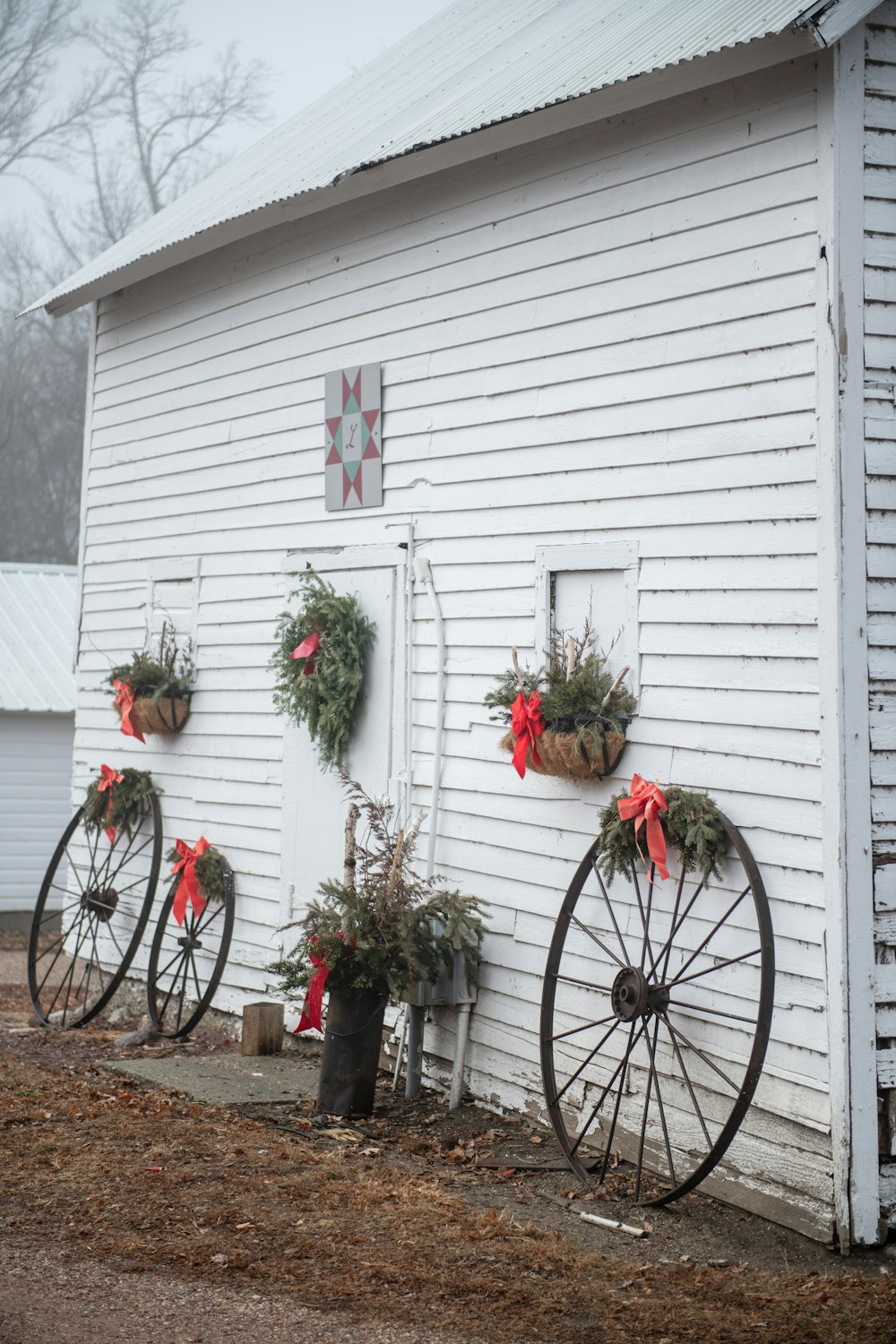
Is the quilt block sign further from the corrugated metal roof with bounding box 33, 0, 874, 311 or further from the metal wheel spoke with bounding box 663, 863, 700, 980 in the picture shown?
the metal wheel spoke with bounding box 663, 863, 700, 980

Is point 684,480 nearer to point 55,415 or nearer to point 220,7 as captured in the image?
point 55,415

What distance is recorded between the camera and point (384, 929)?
7.09 m

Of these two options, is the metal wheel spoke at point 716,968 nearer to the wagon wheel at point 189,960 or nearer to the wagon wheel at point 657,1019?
→ the wagon wheel at point 657,1019

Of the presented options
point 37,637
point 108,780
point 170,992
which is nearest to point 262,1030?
point 170,992

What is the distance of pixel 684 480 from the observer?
6.26 metres

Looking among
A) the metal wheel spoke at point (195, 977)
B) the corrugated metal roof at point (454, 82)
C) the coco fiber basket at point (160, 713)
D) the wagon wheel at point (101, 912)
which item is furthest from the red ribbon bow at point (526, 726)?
the wagon wheel at point (101, 912)

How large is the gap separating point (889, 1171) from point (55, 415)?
95.3 feet

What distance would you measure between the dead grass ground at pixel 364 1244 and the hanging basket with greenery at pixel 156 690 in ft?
11.5

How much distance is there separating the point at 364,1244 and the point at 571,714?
241 centimetres

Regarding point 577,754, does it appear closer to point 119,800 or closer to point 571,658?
point 571,658

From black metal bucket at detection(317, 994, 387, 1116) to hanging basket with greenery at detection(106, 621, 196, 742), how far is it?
3.29 metres

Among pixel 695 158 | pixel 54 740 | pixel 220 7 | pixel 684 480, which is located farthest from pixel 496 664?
pixel 220 7

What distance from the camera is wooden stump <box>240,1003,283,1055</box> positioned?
8492 mm

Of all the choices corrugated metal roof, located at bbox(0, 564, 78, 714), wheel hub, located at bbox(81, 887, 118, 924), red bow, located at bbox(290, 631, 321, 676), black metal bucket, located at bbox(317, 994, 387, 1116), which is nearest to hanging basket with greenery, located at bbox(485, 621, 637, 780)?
→ black metal bucket, located at bbox(317, 994, 387, 1116)
